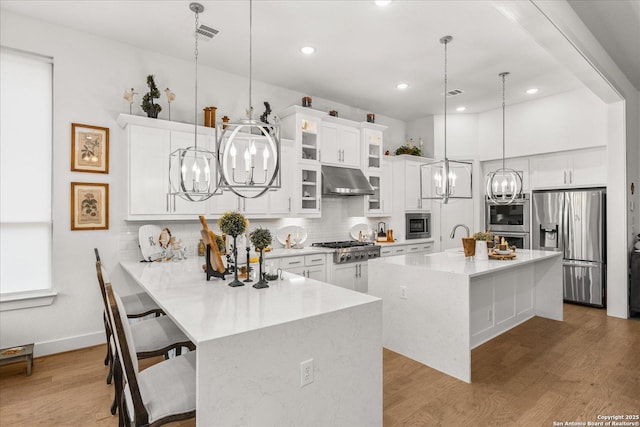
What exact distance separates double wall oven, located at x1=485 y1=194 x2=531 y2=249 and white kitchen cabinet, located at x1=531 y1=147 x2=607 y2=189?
39 cm

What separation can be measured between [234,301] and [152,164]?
2.32 m

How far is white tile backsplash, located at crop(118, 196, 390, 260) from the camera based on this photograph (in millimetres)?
3807

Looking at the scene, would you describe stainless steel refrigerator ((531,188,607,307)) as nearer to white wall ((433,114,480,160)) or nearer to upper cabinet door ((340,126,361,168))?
white wall ((433,114,480,160))

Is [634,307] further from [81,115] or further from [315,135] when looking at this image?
[81,115]

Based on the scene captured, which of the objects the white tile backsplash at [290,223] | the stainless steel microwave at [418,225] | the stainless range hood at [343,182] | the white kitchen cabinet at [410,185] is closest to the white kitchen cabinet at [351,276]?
the white tile backsplash at [290,223]

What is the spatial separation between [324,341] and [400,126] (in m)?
5.81

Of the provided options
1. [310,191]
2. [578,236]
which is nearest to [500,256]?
[578,236]

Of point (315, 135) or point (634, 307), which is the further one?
point (315, 135)

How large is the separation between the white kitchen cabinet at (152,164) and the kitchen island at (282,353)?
162 cm

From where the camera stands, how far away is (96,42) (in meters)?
3.64

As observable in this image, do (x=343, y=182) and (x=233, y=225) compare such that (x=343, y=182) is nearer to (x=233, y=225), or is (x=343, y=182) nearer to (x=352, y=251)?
(x=352, y=251)

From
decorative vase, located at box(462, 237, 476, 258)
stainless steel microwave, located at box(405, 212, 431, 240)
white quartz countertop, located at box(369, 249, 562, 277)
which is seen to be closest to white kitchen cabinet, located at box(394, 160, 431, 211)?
stainless steel microwave, located at box(405, 212, 431, 240)

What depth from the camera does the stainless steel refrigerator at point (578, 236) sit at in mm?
4926

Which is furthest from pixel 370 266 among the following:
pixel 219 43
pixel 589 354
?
pixel 219 43
